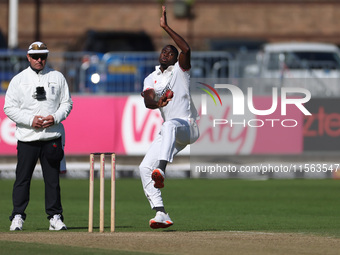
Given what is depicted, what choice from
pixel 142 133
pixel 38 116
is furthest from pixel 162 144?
pixel 142 133

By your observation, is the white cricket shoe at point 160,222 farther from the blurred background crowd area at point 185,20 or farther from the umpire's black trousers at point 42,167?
the blurred background crowd area at point 185,20

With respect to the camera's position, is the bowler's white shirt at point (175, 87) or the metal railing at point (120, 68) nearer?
the bowler's white shirt at point (175, 87)

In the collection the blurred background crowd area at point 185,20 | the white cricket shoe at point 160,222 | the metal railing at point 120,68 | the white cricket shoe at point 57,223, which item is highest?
the blurred background crowd area at point 185,20

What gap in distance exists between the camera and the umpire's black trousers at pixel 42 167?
1201 centimetres

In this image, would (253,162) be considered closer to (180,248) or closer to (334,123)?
(334,123)

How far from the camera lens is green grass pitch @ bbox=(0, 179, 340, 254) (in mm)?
13070

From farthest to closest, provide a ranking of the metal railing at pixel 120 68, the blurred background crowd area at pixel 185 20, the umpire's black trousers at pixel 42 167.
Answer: the blurred background crowd area at pixel 185 20
the metal railing at pixel 120 68
the umpire's black trousers at pixel 42 167

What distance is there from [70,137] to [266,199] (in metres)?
5.58

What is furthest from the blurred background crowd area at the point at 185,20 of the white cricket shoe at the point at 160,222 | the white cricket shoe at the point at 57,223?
the white cricket shoe at the point at 160,222

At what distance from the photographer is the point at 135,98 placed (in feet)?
71.7

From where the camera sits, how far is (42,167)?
476 inches

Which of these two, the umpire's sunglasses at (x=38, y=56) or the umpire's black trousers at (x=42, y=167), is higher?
the umpire's sunglasses at (x=38, y=56)

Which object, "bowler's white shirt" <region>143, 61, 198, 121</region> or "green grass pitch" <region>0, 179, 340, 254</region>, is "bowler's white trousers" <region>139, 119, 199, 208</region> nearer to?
"bowler's white shirt" <region>143, 61, 198, 121</region>

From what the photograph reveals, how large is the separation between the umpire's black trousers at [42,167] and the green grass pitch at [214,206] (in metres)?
0.38
